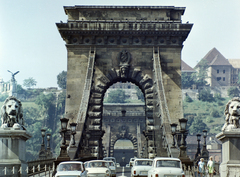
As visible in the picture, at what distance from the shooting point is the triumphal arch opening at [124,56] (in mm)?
44125

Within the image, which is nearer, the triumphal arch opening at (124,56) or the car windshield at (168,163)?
the car windshield at (168,163)

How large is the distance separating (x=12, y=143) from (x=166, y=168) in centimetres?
820

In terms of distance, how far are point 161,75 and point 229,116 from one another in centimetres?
2061

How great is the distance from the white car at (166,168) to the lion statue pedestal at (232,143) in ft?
8.67

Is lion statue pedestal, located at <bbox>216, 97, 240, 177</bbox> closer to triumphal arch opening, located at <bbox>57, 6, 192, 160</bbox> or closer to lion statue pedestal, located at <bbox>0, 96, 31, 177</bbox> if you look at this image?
lion statue pedestal, located at <bbox>0, 96, 31, 177</bbox>

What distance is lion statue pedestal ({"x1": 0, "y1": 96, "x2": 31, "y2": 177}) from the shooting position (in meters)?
21.0

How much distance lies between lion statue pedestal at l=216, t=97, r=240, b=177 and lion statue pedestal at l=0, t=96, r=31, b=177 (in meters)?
9.49

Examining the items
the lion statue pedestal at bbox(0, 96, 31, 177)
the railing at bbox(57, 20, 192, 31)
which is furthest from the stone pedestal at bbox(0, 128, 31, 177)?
the railing at bbox(57, 20, 192, 31)

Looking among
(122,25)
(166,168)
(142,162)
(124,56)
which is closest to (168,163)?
(166,168)

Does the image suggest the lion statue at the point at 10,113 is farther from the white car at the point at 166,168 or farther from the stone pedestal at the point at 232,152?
the stone pedestal at the point at 232,152

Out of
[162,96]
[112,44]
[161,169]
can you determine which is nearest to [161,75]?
[162,96]

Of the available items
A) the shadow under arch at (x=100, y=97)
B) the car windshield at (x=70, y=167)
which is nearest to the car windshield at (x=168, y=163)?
the car windshield at (x=70, y=167)

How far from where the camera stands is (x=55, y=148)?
173250 mm

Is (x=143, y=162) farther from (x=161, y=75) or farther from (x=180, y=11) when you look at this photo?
(x=180, y=11)
